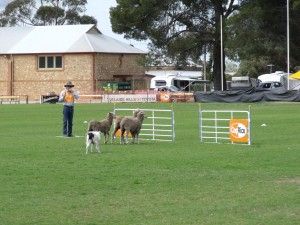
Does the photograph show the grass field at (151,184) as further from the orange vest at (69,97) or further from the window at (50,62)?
the window at (50,62)

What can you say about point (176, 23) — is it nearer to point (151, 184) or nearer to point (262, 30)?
point (262, 30)

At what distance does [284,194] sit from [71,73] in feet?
275

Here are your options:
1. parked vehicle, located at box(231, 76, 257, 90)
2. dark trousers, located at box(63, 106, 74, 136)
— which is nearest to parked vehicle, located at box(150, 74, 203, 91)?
parked vehicle, located at box(231, 76, 257, 90)

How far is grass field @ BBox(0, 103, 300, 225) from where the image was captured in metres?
13.0

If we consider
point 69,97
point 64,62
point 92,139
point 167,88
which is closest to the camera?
point 92,139

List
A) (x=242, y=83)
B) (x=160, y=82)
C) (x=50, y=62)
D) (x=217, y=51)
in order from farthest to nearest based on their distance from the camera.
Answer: (x=160, y=82)
(x=50, y=62)
(x=242, y=83)
(x=217, y=51)

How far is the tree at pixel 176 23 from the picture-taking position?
83.0 meters

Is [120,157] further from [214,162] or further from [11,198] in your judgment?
[11,198]

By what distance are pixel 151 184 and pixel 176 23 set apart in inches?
2728

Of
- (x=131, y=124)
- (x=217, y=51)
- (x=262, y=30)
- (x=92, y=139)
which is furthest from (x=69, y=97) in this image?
(x=217, y=51)

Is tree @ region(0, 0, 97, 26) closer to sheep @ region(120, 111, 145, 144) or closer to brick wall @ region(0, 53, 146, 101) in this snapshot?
brick wall @ region(0, 53, 146, 101)

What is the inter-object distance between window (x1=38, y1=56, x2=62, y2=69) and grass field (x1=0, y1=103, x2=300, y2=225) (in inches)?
2820

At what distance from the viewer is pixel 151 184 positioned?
54.4ft

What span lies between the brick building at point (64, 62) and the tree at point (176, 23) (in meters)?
11.8
